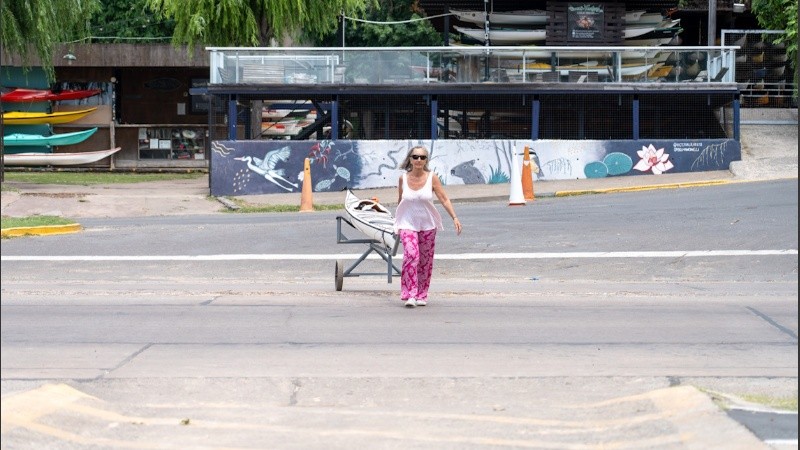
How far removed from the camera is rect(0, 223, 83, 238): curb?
19.7m

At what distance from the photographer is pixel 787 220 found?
65.5 ft

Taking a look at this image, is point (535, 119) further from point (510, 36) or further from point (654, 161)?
point (510, 36)

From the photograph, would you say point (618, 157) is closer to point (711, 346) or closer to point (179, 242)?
point (179, 242)

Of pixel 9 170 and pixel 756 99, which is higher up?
pixel 756 99

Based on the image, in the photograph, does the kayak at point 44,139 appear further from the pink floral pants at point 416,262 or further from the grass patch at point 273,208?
the pink floral pants at point 416,262

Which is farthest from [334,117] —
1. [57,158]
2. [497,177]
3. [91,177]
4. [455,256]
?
[57,158]

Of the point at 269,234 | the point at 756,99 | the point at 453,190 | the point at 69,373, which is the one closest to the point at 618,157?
the point at 453,190

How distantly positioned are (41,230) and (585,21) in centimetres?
2087

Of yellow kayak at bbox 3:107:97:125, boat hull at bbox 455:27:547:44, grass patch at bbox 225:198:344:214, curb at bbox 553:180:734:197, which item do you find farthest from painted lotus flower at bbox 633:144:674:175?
yellow kayak at bbox 3:107:97:125

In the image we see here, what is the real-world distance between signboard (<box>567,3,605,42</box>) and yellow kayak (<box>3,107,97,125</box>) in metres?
18.7

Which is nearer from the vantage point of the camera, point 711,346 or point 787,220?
point 711,346

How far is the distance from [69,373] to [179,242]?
36.0ft

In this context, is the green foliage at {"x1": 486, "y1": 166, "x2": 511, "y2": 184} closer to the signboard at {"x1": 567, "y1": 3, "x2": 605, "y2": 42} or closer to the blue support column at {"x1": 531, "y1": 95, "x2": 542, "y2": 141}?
the blue support column at {"x1": 531, "y1": 95, "x2": 542, "y2": 141}

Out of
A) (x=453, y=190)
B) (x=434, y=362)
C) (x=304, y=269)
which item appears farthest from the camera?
(x=453, y=190)
